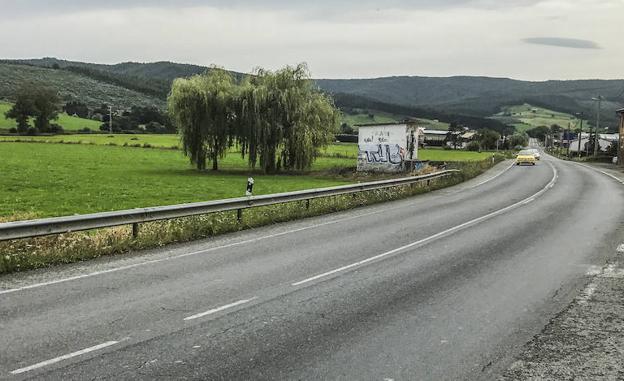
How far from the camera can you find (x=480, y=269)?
10.5m

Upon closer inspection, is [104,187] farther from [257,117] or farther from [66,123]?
[66,123]

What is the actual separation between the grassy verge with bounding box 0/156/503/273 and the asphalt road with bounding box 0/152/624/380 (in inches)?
21.9

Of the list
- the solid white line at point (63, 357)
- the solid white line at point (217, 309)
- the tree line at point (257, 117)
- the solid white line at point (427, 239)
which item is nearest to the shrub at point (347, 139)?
the tree line at point (257, 117)

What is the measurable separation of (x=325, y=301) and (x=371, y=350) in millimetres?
1986

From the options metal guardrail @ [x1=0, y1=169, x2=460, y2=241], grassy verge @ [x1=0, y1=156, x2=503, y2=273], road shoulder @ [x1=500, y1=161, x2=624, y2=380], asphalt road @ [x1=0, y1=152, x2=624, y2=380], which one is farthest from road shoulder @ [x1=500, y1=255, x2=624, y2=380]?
metal guardrail @ [x1=0, y1=169, x2=460, y2=241]

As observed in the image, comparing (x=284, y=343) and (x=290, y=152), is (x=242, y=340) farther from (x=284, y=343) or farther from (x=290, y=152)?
(x=290, y=152)

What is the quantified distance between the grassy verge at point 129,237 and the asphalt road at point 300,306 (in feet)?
1.82

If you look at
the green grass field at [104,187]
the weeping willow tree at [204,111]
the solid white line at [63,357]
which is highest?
the weeping willow tree at [204,111]

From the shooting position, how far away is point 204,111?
148ft

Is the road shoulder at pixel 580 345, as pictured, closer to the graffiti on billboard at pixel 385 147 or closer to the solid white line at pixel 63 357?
the solid white line at pixel 63 357

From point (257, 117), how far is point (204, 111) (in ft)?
14.4

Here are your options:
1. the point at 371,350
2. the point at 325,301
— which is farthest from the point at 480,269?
the point at 371,350

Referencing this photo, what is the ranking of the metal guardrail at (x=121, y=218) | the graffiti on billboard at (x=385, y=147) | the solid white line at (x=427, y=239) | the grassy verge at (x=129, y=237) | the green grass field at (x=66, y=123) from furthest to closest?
the green grass field at (x=66, y=123)
the graffiti on billboard at (x=385, y=147)
the metal guardrail at (x=121, y=218)
the grassy verge at (x=129, y=237)
the solid white line at (x=427, y=239)

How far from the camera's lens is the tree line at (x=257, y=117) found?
44375 millimetres
